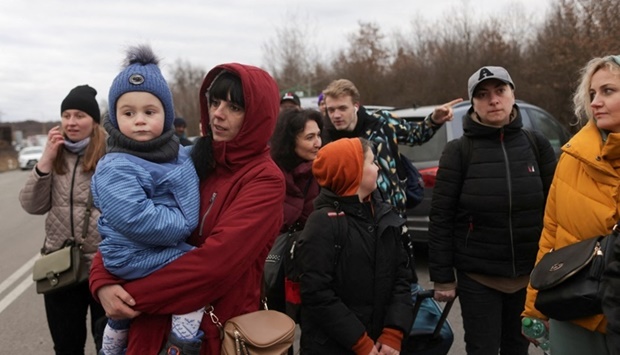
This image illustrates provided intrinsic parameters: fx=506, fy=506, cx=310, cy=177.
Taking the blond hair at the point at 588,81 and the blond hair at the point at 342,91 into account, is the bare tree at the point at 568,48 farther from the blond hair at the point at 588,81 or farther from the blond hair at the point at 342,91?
the blond hair at the point at 588,81

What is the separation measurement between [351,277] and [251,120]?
96 cm

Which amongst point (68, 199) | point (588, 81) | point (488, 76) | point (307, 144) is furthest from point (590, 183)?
point (68, 199)

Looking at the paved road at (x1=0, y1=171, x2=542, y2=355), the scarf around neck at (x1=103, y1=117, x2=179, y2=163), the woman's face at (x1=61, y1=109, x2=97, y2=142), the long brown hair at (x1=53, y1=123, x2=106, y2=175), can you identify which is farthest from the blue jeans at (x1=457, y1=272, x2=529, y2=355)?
the woman's face at (x1=61, y1=109, x2=97, y2=142)

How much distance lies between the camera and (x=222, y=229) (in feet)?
5.73

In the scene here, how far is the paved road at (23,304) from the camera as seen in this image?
185 inches

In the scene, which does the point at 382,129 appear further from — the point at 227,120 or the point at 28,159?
the point at 28,159

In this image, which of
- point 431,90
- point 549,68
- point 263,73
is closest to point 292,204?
point 263,73

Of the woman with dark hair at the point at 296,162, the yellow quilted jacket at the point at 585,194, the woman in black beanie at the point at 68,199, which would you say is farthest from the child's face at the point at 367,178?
the woman in black beanie at the point at 68,199

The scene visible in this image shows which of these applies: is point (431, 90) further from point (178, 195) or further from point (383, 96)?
point (178, 195)

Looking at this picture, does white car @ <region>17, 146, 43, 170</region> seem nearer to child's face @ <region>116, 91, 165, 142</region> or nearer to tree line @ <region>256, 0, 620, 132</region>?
tree line @ <region>256, 0, 620, 132</region>

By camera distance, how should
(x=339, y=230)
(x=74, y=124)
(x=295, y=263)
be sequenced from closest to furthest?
(x=339, y=230)
(x=295, y=263)
(x=74, y=124)

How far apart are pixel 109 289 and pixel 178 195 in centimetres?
39

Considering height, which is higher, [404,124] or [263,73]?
[263,73]

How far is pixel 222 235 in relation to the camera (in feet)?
5.66
